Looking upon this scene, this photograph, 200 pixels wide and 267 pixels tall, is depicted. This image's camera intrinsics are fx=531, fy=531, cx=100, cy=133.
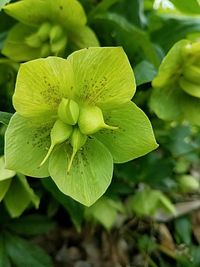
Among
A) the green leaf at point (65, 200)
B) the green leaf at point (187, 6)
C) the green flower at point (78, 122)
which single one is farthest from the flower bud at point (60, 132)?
the green leaf at point (187, 6)

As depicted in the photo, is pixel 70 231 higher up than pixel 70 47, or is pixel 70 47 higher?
pixel 70 47

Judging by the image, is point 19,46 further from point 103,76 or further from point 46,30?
point 103,76

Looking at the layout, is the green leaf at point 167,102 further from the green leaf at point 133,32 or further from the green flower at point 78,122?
the green flower at point 78,122

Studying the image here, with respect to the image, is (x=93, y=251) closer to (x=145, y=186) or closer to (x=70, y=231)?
(x=70, y=231)

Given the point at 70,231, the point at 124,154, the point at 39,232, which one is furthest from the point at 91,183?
the point at 70,231

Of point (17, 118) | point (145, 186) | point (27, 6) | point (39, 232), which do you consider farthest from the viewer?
point (145, 186)

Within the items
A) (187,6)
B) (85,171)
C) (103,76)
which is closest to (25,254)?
(85,171)

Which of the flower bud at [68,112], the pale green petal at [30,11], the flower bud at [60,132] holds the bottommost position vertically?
the flower bud at [60,132]
